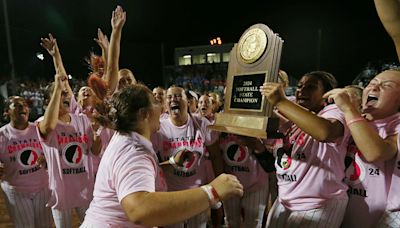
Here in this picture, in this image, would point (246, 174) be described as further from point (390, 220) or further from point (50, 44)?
point (50, 44)

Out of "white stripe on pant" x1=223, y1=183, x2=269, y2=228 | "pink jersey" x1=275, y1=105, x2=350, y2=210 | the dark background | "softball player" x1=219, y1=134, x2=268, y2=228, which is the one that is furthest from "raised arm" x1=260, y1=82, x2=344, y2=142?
the dark background

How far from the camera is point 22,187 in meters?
3.50

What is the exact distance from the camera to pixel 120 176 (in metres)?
1.57

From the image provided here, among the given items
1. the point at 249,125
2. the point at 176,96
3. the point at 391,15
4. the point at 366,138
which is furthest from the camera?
the point at 176,96

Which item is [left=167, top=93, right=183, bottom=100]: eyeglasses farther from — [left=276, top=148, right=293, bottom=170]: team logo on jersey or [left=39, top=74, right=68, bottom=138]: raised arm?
[left=276, top=148, right=293, bottom=170]: team logo on jersey

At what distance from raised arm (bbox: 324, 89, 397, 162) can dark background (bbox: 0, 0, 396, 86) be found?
39.6 ft

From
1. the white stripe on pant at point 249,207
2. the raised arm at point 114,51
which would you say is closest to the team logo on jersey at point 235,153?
the white stripe on pant at point 249,207

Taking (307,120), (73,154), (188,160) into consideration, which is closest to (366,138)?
(307,120)

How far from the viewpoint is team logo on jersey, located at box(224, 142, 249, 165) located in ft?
11.9

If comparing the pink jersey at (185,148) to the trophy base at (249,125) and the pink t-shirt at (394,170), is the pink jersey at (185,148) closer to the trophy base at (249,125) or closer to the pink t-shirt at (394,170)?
the trophy base at (249,125)

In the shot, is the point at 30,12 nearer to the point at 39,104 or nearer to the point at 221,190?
the point at 39,104

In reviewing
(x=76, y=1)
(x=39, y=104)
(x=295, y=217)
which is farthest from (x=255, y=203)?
(x=76, y=1)

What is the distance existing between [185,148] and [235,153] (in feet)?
2.22

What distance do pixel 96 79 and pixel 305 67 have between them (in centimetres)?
1499
